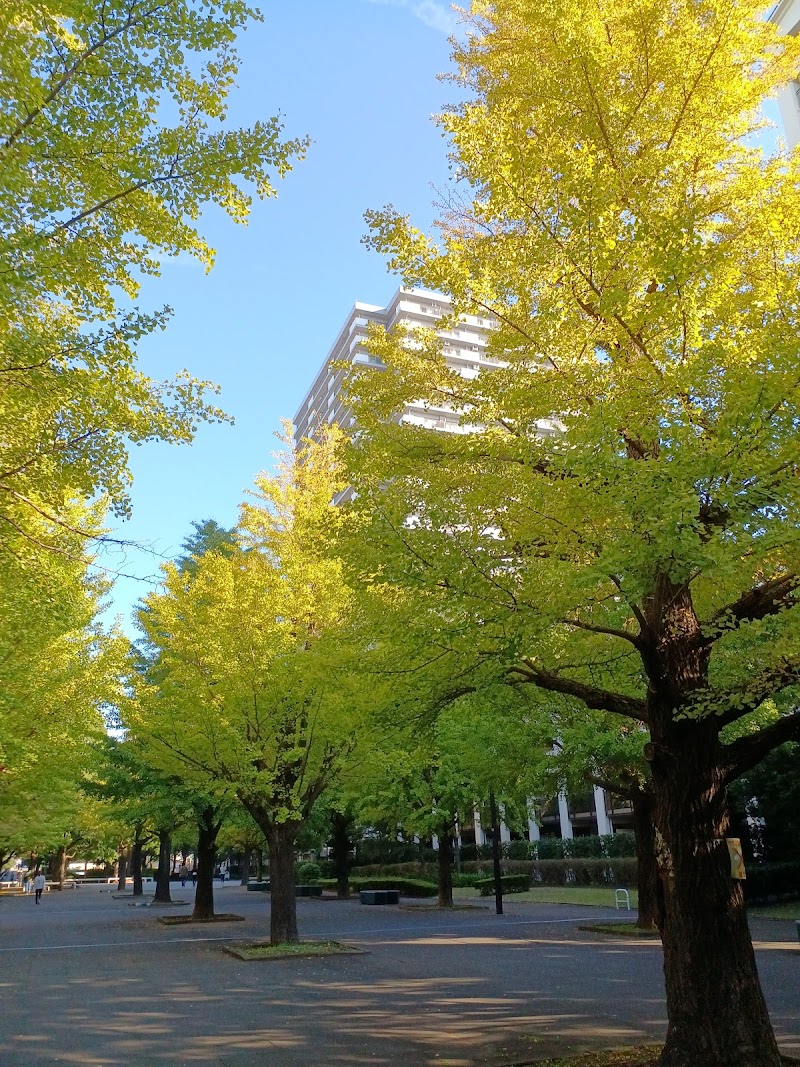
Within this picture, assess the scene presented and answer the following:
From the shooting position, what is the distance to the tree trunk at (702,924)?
21.0 feet

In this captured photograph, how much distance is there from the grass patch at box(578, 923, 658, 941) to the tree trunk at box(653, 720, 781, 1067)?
35.7 ft

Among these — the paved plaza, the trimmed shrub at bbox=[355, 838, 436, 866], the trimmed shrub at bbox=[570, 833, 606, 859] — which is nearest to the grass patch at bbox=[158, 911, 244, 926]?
the paved plaza

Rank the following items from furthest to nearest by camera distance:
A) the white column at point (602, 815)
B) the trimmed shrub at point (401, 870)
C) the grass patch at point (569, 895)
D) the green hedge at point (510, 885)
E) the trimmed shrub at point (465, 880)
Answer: the trimmed shrub at point (401, 870) < the white column at point (602, 815) < the trimmed shrub at point (465, 880) < the green hedge at point (510, 885) < the grass patch at point (569, 895)

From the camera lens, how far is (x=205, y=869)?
25.7 metres

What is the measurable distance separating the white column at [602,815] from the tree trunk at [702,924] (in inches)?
1619

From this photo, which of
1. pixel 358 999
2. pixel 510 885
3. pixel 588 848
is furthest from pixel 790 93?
pixel 588 848

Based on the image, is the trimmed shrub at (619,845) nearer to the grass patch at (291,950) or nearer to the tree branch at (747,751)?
the grass patch at (291,950)

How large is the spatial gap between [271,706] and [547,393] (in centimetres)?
993

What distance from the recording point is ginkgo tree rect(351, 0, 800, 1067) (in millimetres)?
5656

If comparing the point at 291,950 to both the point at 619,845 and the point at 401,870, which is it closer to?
the point at 619,845

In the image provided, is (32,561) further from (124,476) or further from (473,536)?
(473,536)

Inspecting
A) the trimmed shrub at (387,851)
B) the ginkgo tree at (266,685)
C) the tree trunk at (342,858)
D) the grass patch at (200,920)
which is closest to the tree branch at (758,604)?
the ginkgo tree at (266,685)

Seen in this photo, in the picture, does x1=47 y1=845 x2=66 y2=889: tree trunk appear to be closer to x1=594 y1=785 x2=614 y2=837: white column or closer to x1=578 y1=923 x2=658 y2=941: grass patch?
x1=594 y1=785 x2=614 y2=837: white column

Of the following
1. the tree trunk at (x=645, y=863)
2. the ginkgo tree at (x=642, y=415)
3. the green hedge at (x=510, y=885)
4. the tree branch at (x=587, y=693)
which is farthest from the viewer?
the green hedge at (x=510, y=885)
